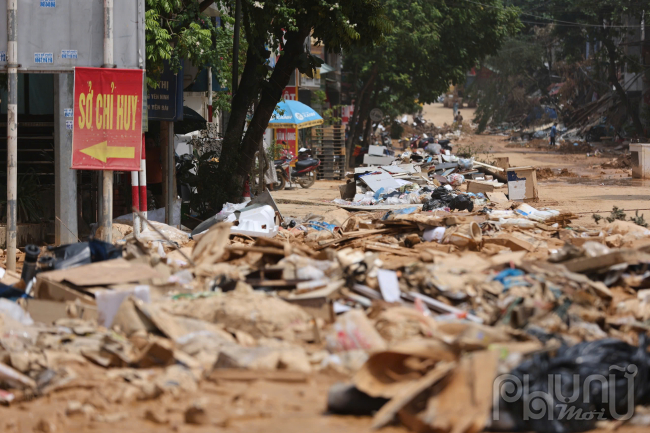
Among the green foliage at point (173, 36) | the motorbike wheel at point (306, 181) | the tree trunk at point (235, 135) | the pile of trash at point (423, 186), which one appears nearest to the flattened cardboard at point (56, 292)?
the green foliage at point (173, 36)

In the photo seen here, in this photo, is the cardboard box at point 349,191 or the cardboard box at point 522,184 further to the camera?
the cardboard box at point 349,191

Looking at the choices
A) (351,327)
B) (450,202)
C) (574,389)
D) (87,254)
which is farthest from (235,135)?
(574,389)

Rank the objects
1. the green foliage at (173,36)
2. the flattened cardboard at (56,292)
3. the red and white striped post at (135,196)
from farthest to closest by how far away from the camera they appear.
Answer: the green foliage at (173,36) → the red and white striped post at (135,196) → the flattened cardboard at (56,292)

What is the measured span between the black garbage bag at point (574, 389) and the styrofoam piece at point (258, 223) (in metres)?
6.20

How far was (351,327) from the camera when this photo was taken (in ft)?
17.5

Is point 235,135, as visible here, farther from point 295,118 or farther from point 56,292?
point 295,118

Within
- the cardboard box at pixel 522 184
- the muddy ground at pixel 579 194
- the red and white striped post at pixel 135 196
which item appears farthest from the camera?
the cardboard box at pixel 522 184

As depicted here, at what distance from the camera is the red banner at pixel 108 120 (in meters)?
8.51

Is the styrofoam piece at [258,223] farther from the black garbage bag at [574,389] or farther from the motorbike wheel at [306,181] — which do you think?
the motorbike wheel at [306,181]

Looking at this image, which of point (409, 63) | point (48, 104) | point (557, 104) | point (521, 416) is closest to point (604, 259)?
point (521, 416)

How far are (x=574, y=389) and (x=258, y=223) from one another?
710 cm

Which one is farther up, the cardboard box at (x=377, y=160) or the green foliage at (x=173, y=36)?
the green foliage at (x=173, y=36)

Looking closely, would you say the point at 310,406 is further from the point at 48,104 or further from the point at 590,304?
the point at 48,104

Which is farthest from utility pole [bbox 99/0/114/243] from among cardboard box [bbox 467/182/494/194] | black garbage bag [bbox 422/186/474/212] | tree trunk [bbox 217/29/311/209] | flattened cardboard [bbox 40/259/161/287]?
cardboard box [bbox 467/182/494/194]
